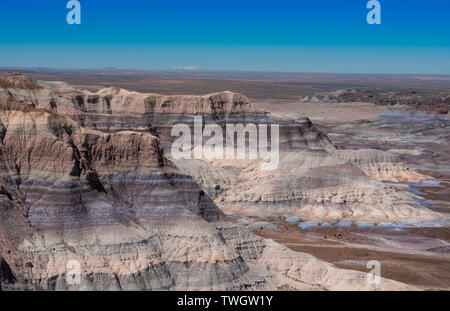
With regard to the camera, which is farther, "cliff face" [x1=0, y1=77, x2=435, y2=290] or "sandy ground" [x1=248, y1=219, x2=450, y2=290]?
"sandy ground" [x1=248, y1=219, x2=450, y2=290]

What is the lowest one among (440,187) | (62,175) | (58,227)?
(440,187)

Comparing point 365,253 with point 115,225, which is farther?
point 365,253

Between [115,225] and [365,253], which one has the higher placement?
[115,225]

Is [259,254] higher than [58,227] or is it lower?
lower

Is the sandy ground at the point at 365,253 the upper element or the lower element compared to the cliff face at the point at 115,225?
lower

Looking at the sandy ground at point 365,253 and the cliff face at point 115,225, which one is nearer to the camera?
the cliff face at point 115,225

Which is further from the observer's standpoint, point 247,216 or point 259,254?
point 247,216

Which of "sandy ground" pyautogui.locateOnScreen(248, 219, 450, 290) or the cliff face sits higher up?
the cliff face
